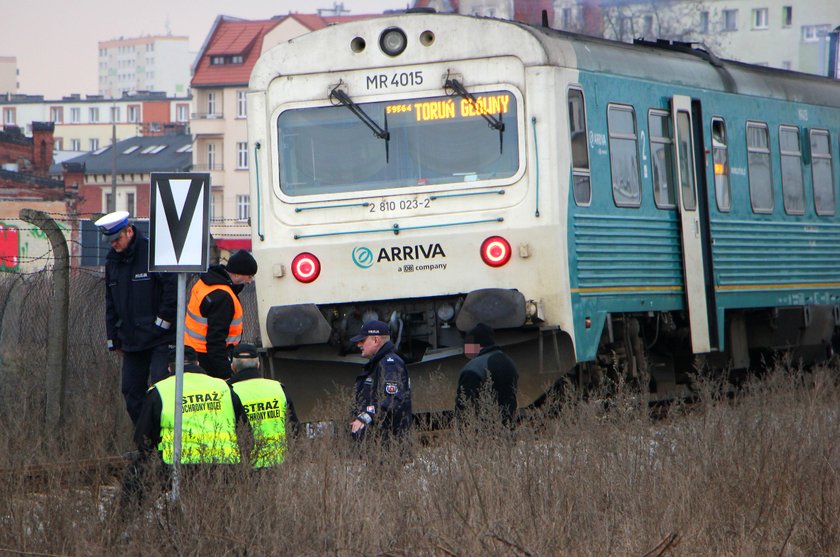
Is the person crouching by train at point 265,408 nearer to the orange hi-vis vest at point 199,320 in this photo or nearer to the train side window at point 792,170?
the orange hi-vis vest at point 199,320

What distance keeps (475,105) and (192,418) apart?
450 cm

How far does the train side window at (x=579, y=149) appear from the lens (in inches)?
439

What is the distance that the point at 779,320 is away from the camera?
14344 millimetres

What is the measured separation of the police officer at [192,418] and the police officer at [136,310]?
2.36 metres

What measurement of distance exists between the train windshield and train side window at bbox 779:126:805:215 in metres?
4.55

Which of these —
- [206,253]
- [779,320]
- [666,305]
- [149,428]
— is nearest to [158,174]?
[206,253]

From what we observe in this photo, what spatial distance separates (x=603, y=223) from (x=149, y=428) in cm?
521

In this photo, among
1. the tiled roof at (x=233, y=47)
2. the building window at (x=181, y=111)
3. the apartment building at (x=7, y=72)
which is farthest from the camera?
the apartment building at (x=7, y=72)

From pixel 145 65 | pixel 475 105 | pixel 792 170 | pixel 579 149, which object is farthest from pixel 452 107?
pixel 145 65

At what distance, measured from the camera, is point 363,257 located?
36.9ft

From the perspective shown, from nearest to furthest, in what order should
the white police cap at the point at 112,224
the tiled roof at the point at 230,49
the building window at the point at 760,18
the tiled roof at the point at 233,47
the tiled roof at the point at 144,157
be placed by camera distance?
the white police cap at the point at 112,224 < the building window at the point at 760,18 < the tiled roof at the point at 233,47 < the tiled roof at the point at 230,49 < the tiled roof at the point at 144,157

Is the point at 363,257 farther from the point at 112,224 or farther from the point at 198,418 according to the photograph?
the point at 198,418

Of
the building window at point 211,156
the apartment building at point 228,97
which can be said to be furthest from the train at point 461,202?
the building window at point 211,156

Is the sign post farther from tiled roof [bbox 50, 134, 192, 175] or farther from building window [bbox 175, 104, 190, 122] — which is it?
building window [bbox 175, 104, 190, 122]
